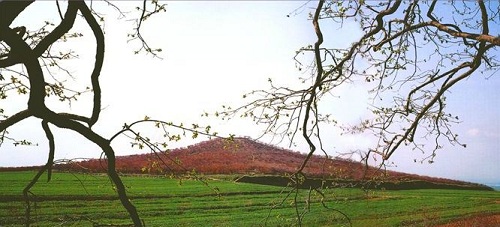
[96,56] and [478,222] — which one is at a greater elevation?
[96,56]

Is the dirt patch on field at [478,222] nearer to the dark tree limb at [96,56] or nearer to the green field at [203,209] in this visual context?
the green field at [203,209]

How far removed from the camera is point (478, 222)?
70.4ft

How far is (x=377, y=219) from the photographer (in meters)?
21.8

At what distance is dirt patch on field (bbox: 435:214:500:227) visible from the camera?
826 inches

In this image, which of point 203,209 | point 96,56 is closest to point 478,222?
point 203,209

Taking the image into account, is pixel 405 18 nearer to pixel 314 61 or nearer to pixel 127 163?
pixel 314 61

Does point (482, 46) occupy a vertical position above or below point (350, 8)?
below

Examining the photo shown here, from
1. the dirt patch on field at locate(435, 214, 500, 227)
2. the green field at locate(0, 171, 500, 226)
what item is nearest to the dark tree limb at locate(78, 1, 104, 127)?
the green field at locate(0, 171, 500, 226)

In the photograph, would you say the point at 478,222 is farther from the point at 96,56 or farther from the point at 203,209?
the point at 96,56

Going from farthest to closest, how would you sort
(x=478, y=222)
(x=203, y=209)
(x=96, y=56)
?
1. (x=203, y=209)
2. (x=478, y=222)
3. (x=96, y=56)

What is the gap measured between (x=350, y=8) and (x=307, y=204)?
9.45ft

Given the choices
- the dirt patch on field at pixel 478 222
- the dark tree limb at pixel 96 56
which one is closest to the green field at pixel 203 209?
the dirt patch on field at pixel 478 222

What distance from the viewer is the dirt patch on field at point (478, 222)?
68.8ft

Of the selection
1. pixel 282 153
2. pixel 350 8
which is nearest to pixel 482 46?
pixel 350 8
